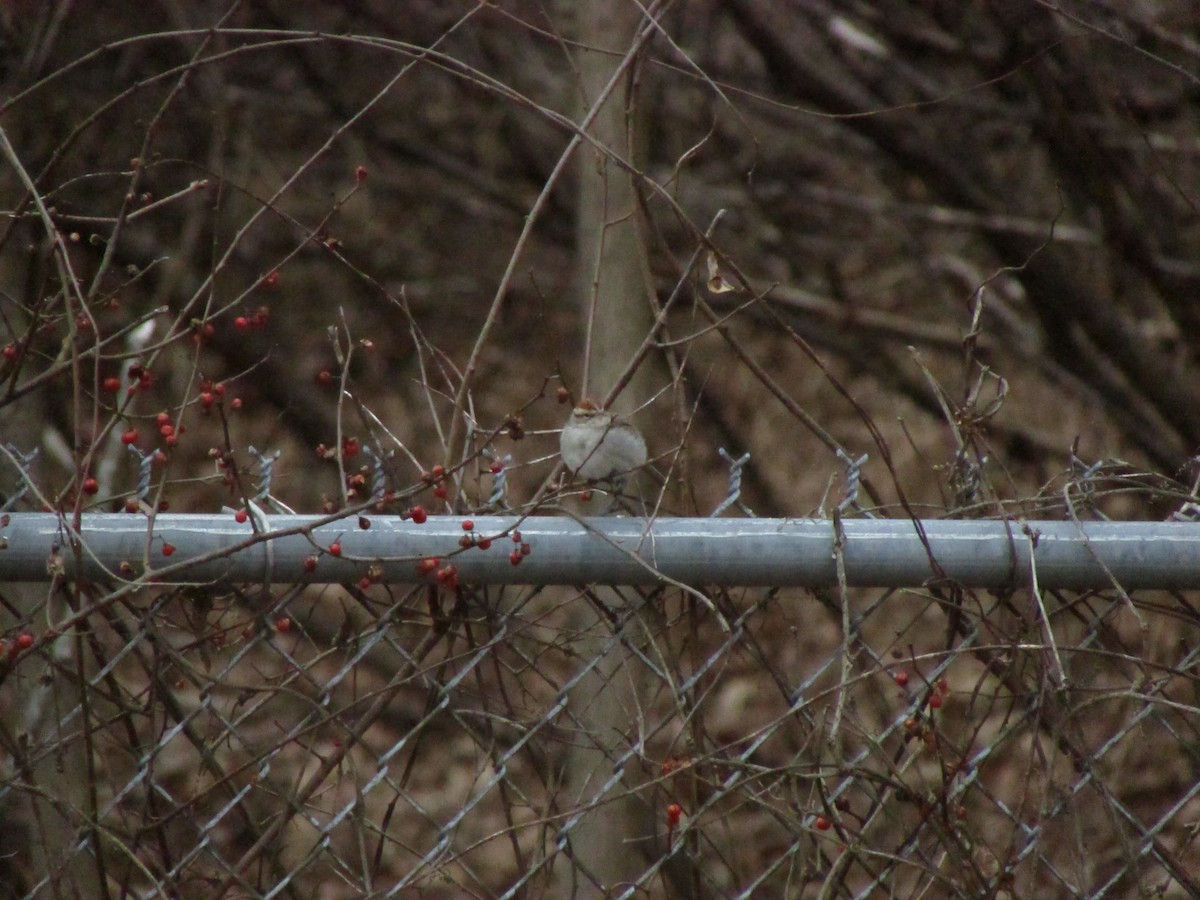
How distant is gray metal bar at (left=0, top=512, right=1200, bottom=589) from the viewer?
1.68m

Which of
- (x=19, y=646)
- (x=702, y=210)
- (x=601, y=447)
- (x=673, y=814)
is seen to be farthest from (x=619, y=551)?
(x=702, y=210)

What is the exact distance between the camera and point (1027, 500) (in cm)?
176

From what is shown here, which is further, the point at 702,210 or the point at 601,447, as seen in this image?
the point at 702,210

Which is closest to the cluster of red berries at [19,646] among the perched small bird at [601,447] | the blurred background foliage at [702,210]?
the blurred background foliage at [702,210]

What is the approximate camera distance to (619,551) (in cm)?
169

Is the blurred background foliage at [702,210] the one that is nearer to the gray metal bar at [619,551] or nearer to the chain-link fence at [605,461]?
the chain-link fence at [605,461]

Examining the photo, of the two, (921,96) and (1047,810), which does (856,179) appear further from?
(1047,810)

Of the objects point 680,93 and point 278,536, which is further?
point 680,93

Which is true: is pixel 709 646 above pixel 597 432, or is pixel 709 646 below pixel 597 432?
below

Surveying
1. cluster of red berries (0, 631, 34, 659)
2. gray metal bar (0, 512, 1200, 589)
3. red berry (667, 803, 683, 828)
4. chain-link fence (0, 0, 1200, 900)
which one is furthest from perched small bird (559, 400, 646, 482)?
cluster of red berries (0, 631, 34, 659)

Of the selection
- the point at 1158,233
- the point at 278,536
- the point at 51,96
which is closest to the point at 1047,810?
the point at 278,536

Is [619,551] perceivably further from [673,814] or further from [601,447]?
[601,447]

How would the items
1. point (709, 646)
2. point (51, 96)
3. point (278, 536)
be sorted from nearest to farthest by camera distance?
point (278, 536), point (51, 96), point (709, 646)

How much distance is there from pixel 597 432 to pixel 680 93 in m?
4.82
